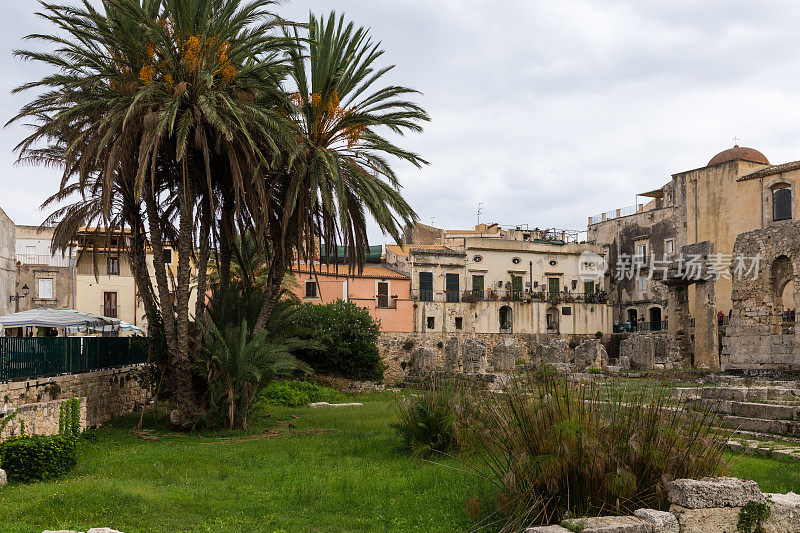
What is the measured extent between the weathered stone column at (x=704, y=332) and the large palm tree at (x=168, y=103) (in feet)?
69.3

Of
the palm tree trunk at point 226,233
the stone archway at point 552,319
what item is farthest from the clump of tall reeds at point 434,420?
the stone archway at point 552,319

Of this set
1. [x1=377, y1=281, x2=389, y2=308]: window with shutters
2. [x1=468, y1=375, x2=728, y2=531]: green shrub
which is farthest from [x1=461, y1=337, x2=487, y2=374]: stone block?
[x1=468, y1=375, x2=728, y2=531]: green shrub

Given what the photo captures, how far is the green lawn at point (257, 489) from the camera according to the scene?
701 cm

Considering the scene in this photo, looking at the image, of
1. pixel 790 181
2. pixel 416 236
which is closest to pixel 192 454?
pixel 790 181

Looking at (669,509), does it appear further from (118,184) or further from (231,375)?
(118,184)

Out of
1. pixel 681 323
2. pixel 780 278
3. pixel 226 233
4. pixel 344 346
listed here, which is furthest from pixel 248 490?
pixel 681 323

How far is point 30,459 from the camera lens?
30.1 ft

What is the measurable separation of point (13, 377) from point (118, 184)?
204 inches

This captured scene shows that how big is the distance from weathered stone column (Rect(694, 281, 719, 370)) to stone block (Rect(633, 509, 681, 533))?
2506 centimetres

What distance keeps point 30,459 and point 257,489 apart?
3236 millimetres

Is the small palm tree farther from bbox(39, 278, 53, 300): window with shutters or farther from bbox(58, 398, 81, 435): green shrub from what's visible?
bbox(39, 278, 53, 300): window with shutters

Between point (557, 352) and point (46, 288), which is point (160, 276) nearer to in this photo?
point (557, 352)

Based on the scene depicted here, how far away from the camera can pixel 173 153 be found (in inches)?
579

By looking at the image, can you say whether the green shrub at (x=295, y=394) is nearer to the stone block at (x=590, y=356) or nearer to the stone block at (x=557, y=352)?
the stone block at (x=557, y=352)
